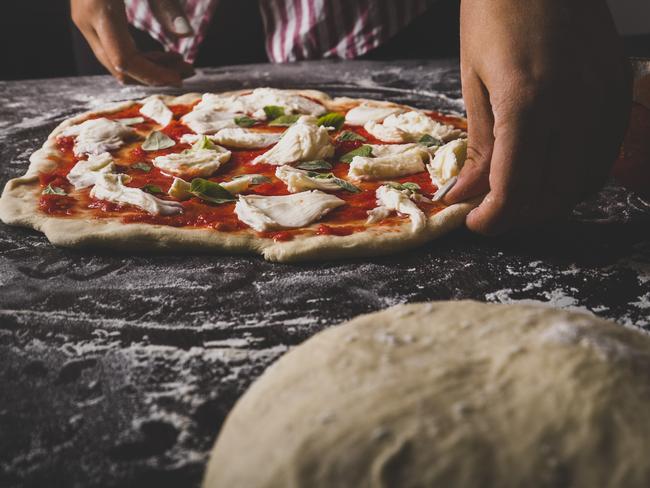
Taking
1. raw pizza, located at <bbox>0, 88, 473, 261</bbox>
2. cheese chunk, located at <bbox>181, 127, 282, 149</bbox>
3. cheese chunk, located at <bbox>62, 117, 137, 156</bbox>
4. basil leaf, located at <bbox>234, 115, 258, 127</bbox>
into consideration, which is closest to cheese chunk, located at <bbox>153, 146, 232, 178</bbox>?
raw pizza, located at <bbox>0, 88, 473, 261</bbox>

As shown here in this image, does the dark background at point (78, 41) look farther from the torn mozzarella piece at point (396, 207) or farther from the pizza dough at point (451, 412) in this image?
the pizza dough at point (451, 412)

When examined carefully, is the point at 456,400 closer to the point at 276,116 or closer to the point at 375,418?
the point at 375,418

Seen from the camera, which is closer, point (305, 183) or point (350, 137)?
point (305, 183)

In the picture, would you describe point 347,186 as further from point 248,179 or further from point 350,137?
point 350,137

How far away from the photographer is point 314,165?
2.17 m

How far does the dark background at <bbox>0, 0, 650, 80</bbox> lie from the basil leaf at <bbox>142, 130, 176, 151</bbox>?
1552mm

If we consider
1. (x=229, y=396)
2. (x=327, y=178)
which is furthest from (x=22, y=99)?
(x=229, y=396)

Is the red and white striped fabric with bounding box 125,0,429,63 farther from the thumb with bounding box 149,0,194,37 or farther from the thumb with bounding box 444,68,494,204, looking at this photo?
the thumb with bounding box 444,68,494,204

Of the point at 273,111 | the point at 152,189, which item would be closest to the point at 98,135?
the point at 152,189

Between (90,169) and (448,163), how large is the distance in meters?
1.17

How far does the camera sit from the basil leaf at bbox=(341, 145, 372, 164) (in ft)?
7.33

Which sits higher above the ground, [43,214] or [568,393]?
[568,393]

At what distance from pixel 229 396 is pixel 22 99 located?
2.47 m

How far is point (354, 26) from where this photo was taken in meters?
3.64
